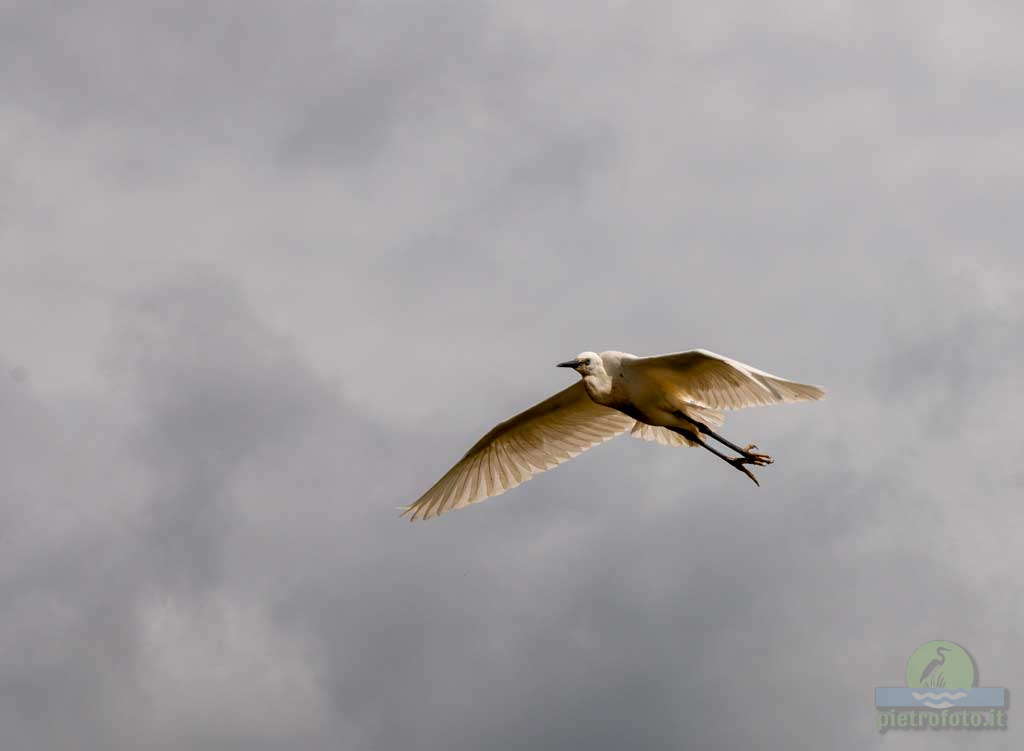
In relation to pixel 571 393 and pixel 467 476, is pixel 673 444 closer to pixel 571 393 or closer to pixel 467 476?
pixel 571 393

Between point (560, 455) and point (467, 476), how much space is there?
2093 millimetres

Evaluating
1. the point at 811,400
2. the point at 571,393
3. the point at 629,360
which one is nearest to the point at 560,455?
the point at 571,393

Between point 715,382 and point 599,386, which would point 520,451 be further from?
point 715,382

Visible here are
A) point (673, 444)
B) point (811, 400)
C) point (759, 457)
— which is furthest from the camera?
point (673, 444)

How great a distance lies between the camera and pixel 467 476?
34.4 metres

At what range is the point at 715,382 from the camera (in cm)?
2997

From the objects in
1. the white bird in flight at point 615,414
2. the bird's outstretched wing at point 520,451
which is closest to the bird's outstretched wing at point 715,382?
the white bird in flight at point 615,414

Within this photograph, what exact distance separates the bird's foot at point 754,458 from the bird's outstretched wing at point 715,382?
85 centimetres

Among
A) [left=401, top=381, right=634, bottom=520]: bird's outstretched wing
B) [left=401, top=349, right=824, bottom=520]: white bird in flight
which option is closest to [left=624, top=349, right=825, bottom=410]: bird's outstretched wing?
[left=401, top=349, right=824, bottom=520]: white bird in flight

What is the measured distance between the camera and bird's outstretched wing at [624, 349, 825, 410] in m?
28.0

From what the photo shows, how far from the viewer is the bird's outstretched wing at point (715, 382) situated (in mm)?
27953

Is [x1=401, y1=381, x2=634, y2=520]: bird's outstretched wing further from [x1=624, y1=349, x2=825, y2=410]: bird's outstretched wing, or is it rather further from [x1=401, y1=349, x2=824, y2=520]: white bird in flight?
[x1=624, y1=349, x2=825, y2=410]: bird's outstretched wing

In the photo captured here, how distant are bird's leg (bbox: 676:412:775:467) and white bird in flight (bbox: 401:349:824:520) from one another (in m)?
0.02

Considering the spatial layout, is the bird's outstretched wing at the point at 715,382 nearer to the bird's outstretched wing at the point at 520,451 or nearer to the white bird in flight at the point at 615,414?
the white bird in flight at the point at 615,414
